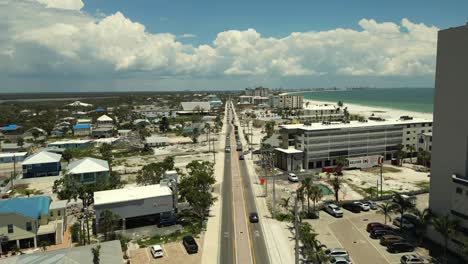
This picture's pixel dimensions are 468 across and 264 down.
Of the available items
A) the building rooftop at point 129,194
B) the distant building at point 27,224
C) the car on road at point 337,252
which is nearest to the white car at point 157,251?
the building rooftop at point 129,194

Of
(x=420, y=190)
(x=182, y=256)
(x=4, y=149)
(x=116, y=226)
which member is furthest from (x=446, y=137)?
(x=4, y=149)

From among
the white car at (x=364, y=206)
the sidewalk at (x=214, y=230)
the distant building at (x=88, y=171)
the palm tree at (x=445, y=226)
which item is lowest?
the sidewalk at (x=214, y=230)

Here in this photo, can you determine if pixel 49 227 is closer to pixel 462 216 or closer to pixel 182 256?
pixel 182 256

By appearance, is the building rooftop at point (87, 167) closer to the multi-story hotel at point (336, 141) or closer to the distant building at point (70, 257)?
the distant building at point (70, 257)

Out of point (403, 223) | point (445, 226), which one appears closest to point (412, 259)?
point (445, 226)

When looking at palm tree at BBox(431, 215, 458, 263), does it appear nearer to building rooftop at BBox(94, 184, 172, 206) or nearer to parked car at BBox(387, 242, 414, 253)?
parked car at BBox(387, 242, 414, 253)

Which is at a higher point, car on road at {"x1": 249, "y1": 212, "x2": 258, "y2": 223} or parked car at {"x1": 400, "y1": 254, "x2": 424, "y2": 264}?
parked car at {"x1": 400, "y1": 254, "x2": 424, "y2": 264}

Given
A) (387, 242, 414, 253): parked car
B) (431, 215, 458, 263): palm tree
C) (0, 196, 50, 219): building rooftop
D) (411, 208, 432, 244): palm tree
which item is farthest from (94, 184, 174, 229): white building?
(431, 215, 458, 263): palm tree
